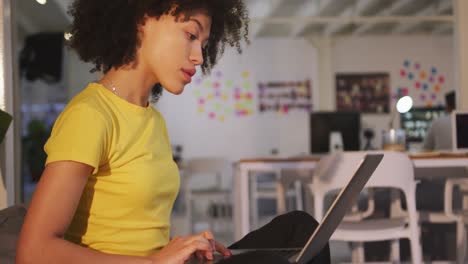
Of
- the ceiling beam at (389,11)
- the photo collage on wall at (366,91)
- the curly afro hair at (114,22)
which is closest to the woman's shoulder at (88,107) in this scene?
the curly afro hair at (114,22)

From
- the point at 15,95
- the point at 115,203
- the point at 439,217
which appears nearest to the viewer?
the point at 115,203

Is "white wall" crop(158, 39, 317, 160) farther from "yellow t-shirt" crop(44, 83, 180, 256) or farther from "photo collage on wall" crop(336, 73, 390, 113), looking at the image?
"yellow t-shirt" crop(44, 83, 180, 256)

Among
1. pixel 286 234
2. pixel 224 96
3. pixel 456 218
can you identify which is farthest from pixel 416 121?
pixel 286 234

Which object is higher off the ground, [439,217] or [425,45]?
[425,45]

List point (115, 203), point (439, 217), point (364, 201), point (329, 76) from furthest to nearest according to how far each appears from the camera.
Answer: point (329, 76) < point (364, 201) < point (439, 217) < point (115, 203)

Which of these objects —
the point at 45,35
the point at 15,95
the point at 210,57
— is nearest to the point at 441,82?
the point at 45,35

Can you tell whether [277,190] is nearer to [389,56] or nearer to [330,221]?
[330,221]

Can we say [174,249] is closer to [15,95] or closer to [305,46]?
[15,95]

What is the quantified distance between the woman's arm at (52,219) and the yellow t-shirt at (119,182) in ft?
0.22

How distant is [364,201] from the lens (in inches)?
207

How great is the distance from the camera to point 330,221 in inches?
46.6

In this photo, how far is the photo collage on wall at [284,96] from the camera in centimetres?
1002

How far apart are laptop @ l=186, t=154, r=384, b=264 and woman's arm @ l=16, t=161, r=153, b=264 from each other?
248mm

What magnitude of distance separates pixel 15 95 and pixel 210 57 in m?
1.46
